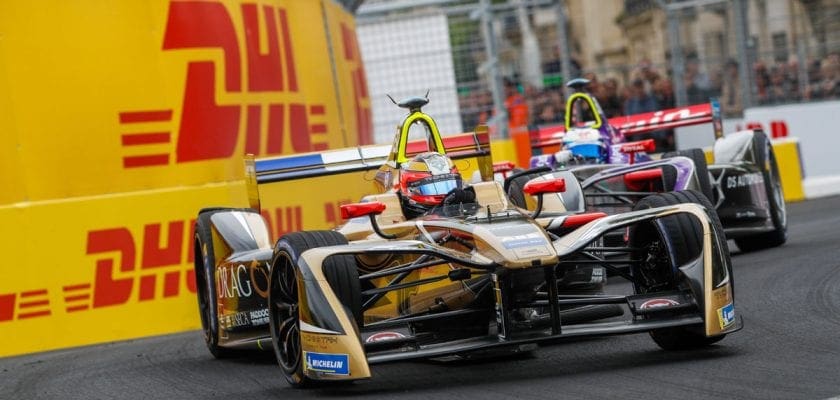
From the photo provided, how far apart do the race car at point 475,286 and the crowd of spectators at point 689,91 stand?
12848mm

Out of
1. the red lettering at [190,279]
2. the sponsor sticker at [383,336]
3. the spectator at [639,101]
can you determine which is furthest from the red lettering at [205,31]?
the spectator at [639,101]

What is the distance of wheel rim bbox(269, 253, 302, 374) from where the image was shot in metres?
8.27

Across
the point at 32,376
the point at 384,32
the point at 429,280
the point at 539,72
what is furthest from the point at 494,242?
the point at 539,72

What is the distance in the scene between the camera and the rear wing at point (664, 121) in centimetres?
1507

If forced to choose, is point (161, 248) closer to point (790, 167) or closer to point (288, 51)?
point (288, 51)

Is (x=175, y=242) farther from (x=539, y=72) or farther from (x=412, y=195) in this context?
(x=539, y=72)

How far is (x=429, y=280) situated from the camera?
321 inches

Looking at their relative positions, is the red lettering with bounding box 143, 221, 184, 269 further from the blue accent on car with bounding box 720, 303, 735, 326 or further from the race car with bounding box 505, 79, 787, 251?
the blue accent on car with bounding box 720, 303, 735, 326

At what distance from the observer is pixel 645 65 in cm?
2295

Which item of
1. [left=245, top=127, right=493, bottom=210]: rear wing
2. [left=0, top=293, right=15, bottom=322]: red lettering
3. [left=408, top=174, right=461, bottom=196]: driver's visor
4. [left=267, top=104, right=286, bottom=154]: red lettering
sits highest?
[left=267, top=104, right=286, bottom=154]: red lettering

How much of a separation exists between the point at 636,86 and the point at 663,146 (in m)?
1.44

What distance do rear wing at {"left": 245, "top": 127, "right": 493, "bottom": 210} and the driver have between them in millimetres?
975

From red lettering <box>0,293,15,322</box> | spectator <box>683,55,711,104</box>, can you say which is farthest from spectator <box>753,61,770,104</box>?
red lettering <box>0,293,15,322</box>

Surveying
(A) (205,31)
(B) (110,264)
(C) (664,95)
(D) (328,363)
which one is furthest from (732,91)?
(D) (328,363)
